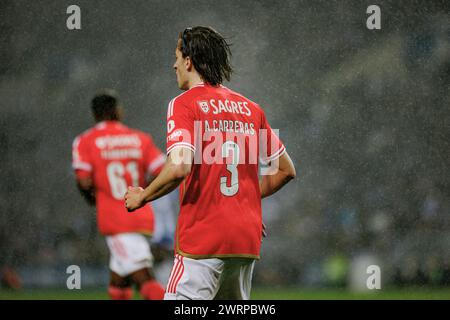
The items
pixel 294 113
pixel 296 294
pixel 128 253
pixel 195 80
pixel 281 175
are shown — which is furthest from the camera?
pixel 296 294

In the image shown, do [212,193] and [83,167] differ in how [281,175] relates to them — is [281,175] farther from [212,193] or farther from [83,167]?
[83,167]

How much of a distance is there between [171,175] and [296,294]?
16.3 feet

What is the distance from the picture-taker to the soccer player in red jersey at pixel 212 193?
265 cm

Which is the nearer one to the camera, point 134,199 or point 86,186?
point 134,199

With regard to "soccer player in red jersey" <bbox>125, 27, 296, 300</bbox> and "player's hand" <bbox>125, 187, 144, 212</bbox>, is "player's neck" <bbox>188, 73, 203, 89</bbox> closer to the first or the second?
"soccer player in red jersey" <bbox>125, 27, 296, 300</bbox>

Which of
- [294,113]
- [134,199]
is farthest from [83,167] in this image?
[294,113]

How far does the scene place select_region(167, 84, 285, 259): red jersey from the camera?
2.67m

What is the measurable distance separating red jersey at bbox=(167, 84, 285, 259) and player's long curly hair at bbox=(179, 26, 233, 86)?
113 millimetres

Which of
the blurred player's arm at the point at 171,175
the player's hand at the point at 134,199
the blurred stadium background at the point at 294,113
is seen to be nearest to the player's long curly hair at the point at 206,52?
the blurred player's arm at the point at 171,175

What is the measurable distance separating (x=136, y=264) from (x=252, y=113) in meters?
2.49

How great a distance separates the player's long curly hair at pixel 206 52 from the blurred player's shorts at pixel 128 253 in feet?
8.01

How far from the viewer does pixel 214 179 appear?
2688mm

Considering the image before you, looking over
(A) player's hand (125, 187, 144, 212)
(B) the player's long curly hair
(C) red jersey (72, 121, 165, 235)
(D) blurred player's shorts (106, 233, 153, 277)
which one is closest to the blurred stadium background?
(C) red jersey (72, 121, 165, 235)
